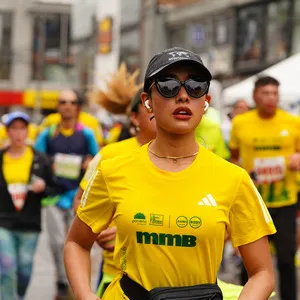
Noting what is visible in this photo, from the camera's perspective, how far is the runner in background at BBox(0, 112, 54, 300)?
293 inches

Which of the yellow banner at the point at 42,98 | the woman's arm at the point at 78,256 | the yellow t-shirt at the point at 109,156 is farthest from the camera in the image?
the yellow banner at the point at 42,98

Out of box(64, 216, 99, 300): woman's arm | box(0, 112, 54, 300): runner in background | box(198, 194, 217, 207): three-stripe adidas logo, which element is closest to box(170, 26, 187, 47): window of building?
box(0, 112, 54, 300): runner in background

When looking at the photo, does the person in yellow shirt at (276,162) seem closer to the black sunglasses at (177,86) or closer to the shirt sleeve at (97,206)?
the shirt sleeve at (97,206)

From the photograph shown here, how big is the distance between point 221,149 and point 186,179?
4937mm

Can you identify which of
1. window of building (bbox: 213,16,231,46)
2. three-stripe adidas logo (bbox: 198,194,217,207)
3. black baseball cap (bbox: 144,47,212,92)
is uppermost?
window of building (bbox: 213,16,231,46)

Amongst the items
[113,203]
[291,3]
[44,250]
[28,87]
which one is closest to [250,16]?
[291,3]

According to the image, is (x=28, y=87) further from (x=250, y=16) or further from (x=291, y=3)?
(x=291, y=3)

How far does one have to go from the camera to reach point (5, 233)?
7.43m

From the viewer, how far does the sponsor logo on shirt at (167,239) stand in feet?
10.6

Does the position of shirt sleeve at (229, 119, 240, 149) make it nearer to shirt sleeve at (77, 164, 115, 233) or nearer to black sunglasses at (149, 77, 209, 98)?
shirt sleeve at (77, 164, 115, 233)

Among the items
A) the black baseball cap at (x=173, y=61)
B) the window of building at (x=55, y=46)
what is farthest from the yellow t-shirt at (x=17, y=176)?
the window of building at (x=55, y=46)

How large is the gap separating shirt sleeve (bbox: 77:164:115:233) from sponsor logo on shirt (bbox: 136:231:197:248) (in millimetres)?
212

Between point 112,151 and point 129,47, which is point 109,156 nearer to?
point 112,151

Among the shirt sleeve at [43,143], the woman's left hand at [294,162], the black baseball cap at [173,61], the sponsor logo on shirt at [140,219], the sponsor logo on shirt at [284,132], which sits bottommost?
the shirt sleeve at [43,143]
